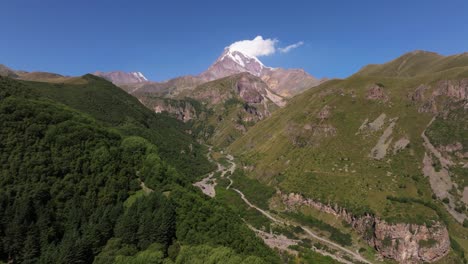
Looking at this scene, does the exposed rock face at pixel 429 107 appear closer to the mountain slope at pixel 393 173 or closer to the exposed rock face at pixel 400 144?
the mountain slope at pixel 393 173

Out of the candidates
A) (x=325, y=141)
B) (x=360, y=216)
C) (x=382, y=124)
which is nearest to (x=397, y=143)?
(x=382, y=124)

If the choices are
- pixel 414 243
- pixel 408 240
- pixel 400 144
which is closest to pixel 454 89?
pixel 400 144

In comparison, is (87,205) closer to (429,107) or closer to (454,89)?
(429,107)

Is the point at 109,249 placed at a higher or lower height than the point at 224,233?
lower

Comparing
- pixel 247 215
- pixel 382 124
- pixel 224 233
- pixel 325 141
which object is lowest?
pixel 247 215

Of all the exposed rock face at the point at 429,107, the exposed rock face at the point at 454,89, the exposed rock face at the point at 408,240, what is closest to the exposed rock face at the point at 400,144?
the exposed rock face at the point at 429,107

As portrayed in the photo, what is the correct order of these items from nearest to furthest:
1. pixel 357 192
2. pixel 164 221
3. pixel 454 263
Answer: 1. pixel 164 221
2. pixel 454 263
3. pixel 357 192

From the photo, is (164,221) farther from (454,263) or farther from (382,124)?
(382,124)

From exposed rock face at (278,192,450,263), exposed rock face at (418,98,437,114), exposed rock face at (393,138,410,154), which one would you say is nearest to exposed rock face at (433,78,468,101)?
exposed rock face at (418,98,437,114)
